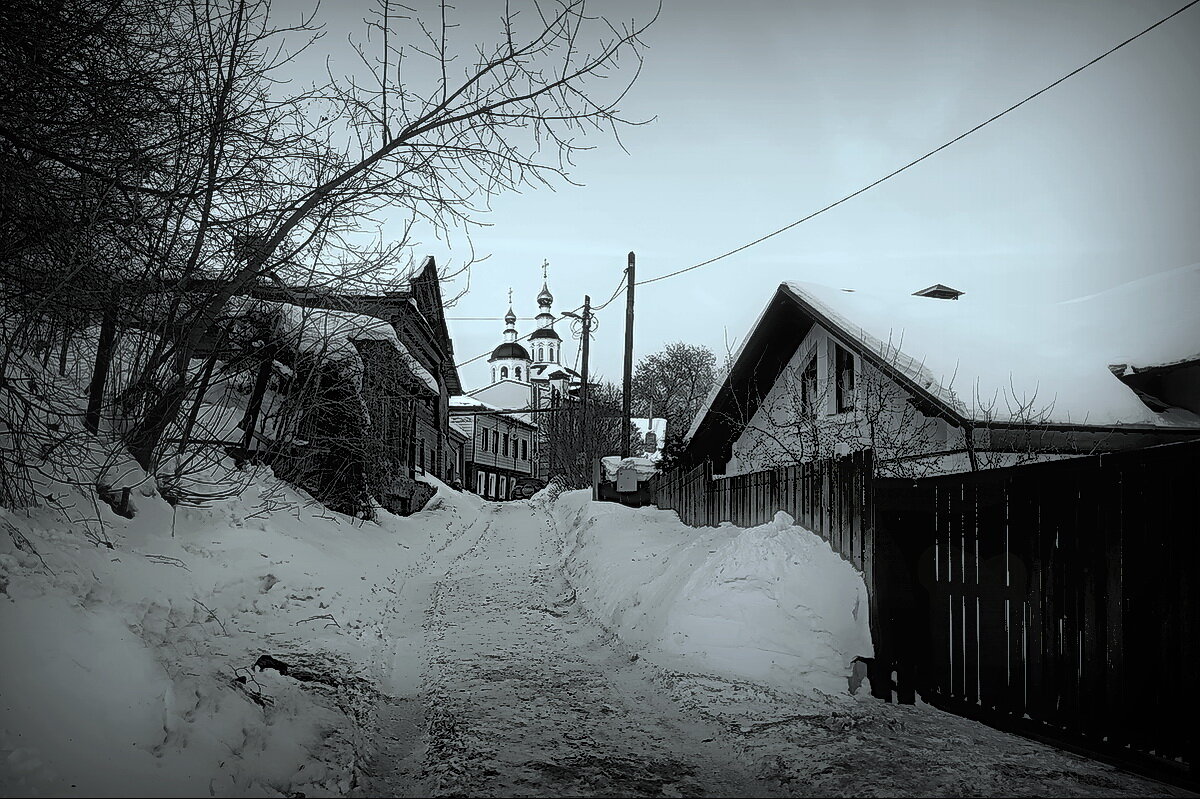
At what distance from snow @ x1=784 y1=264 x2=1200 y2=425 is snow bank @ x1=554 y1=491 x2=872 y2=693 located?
22.9ft

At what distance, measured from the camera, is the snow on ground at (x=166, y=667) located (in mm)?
3486

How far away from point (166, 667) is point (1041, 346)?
1762cm

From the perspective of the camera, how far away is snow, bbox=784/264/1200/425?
48.2 feet

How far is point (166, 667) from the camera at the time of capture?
4.57 metres

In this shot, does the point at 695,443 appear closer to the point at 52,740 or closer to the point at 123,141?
the point at 123,141

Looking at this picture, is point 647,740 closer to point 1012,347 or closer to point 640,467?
point 1012,347

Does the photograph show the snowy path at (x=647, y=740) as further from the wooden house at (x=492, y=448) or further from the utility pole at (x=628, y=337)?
the wooden house at (x=492, y=448)

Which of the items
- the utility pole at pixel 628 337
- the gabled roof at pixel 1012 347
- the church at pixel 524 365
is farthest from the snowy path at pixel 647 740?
the church at pixel 524 365

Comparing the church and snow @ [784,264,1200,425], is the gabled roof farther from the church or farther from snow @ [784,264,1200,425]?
the church

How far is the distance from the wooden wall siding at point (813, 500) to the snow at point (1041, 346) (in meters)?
4.05

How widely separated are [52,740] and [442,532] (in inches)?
694

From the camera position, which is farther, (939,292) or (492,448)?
(492,448)

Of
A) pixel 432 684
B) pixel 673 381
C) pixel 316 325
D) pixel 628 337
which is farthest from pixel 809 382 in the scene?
pixel 673 381

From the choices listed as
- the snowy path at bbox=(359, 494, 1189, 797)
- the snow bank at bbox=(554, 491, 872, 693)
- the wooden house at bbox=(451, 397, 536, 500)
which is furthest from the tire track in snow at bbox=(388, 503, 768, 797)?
the wooden house at bbox=(451, 397, 536, 500)
